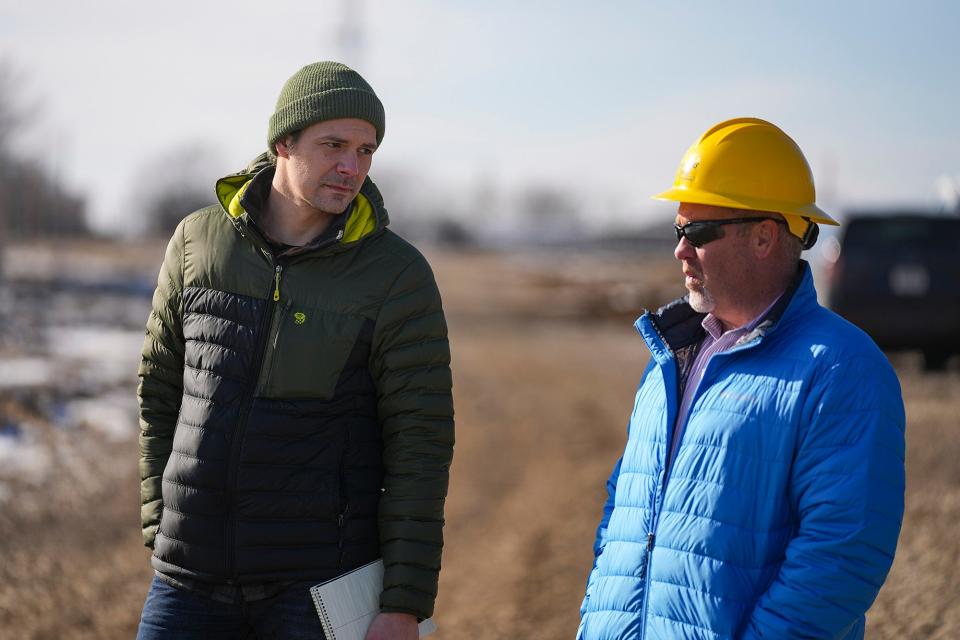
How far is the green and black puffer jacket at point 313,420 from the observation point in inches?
115

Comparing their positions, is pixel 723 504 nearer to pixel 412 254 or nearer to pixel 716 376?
pixel 716 376

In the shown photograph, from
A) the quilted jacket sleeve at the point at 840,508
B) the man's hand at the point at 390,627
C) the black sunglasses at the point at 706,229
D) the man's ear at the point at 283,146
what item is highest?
the man's ear at the point at 283,146

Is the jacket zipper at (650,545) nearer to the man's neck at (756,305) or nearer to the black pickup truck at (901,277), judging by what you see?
the man's neck at (756,305)

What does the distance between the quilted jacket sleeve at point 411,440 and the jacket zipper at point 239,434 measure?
0.29 meters

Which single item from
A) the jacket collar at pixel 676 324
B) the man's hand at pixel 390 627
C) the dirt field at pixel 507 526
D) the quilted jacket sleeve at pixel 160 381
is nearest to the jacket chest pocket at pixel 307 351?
the quilted jacket sleeve at pixel 160 381

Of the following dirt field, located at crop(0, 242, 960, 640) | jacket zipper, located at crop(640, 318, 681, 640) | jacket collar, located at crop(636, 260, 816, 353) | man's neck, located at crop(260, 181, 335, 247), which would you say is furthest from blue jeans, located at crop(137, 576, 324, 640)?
dirt field, located at crop(0, 242, 960, 640)

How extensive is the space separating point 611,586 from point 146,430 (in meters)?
1.43

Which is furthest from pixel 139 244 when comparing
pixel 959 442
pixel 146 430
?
pixel 146 430

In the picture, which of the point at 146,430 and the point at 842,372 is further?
the point at 146,430

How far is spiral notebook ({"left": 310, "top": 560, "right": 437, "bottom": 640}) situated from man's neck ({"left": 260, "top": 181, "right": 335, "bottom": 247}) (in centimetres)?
91

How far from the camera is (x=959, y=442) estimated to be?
29.2ft

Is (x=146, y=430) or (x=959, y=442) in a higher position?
(x=146, y=430)

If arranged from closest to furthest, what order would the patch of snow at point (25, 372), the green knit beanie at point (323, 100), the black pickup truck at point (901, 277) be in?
the green knit beanie at point (323, 100) < the patch of snow at point (25, 372) < the black pickup truck at point (901, 277)

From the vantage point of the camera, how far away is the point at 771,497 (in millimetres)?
2518
